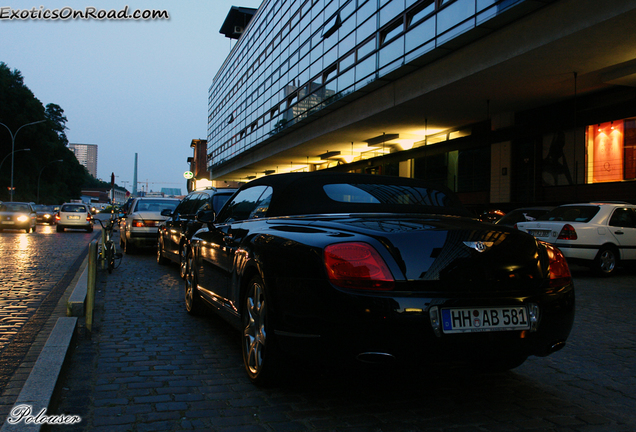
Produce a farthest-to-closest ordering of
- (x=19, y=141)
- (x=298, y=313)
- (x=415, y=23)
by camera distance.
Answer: (x=19, y=141)
(x=415, y=23)
(x=298, y=313)

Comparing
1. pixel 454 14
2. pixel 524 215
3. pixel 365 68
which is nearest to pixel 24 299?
pixel 524 215

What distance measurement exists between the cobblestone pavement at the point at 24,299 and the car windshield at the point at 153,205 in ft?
6.93

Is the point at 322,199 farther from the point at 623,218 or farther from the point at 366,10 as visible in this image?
the point at 366,10

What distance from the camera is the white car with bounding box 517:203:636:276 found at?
11031 millimetres

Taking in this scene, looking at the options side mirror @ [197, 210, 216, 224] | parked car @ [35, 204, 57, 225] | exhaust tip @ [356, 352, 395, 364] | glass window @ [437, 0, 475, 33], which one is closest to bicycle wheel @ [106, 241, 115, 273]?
side mirror @ [197, 210, 216, 224]

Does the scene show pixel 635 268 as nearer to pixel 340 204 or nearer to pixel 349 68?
pixel 340 204

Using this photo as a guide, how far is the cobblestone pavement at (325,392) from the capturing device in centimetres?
314

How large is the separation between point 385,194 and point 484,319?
64.6 inches

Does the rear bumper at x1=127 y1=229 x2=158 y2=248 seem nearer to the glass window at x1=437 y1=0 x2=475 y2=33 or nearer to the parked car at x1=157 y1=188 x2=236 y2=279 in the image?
the parked car at x1=157 y1=188 x2=236 y2=279

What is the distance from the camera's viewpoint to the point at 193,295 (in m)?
6.27

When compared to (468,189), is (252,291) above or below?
below

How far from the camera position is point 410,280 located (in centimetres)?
304

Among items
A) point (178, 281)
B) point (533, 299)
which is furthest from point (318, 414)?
point (178, 281)

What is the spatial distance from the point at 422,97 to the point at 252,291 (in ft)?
50.6
